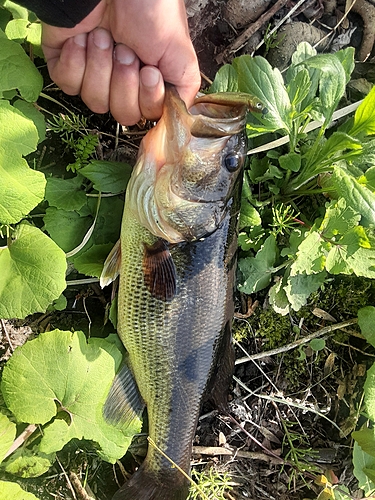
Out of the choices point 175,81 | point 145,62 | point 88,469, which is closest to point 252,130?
point 175,81

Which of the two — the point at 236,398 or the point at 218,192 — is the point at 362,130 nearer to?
the point at 218,192

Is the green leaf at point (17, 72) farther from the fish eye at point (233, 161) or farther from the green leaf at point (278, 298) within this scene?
the green leaf at point (278, 298)

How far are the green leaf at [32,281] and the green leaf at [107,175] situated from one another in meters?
0.36

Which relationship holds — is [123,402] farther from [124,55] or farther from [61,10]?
[61,10]

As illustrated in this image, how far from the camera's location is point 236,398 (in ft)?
8.65

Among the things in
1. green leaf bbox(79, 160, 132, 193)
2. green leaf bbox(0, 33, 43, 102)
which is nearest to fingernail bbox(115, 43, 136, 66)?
green leaf bbox(0, 33, 43, 102)

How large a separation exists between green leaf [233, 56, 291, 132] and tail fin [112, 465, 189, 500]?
1613 millimetres

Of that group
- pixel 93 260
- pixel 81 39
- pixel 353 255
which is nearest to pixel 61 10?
pixel 81 39

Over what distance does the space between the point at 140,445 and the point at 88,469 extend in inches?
10.8

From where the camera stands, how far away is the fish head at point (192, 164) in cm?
179

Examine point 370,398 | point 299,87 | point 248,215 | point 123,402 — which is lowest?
point 123,402

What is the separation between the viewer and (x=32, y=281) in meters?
1.89

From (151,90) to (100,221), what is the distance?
26.2 inches

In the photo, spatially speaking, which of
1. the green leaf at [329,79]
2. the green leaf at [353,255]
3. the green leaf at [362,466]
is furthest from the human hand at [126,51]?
the green leaf at [362,466]
